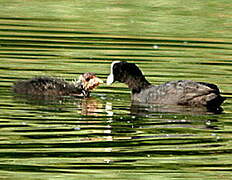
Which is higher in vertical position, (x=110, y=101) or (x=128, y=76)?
(x=128, y=76)

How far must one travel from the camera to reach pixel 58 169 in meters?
9.10

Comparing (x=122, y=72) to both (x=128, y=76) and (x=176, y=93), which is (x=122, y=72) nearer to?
(x=128, y=76)

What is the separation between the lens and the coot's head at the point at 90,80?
45.8 feet

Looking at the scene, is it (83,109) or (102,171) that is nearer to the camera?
(102,171)

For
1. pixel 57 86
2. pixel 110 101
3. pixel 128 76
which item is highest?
pixel 128 76

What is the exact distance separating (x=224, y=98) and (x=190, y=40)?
6.18 metres

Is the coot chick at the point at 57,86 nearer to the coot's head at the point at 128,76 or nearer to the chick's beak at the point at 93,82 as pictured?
the chick's beak at the point at 93,82

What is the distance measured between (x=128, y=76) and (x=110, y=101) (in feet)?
2.85

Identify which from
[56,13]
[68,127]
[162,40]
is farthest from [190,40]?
[68,127]

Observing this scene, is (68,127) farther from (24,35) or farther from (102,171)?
(24,35)

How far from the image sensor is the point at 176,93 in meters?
13.1

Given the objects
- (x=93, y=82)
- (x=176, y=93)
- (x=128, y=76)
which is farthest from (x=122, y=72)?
(x=176, y=93)

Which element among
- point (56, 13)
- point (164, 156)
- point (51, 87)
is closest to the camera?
point (164, 156)

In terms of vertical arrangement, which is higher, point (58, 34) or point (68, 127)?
point (58, 34)
